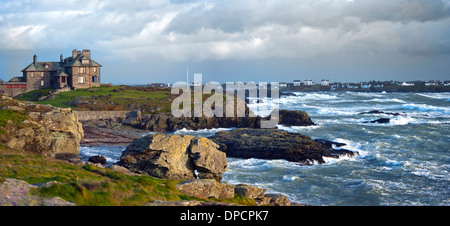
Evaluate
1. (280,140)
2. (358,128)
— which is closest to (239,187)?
(280,140)

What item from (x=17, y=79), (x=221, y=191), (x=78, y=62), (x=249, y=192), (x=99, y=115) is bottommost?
(x=249, y=192)

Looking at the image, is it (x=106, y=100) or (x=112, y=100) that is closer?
(x=106, y=100)

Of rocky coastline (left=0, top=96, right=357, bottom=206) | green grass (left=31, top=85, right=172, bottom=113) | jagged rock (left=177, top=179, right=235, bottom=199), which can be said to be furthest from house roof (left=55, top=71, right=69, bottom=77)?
jagged rock (left=177, top=179, right=235, bottom=199)

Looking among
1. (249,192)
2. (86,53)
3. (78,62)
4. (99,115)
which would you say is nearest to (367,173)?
(249,192)

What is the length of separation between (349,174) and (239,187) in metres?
11.6

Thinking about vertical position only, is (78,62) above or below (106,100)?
above

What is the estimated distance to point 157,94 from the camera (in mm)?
68750

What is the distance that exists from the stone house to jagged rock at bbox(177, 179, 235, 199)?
5838 centimetres

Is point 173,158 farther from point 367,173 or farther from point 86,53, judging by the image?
point 86,53

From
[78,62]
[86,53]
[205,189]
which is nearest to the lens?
[205,189]

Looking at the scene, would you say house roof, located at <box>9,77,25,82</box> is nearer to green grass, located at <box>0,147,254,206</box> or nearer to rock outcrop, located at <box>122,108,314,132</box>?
rock outcrop, located at <box>122,108,314,132</box>

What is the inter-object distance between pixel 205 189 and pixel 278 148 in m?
17.3

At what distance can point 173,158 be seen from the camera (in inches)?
822

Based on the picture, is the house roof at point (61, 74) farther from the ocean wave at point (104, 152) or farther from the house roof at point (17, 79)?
the ocean wave at point (104, 152)
